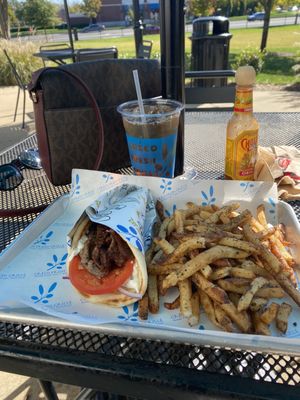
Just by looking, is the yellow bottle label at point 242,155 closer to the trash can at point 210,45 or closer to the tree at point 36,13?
the trash can at point 210,45

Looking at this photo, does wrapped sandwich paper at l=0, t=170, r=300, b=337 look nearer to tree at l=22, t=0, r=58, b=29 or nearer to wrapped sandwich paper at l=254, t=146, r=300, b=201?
wrapped sandwich paper at l=254, t=146, r=300, b=201

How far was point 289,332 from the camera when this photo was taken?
766 mm

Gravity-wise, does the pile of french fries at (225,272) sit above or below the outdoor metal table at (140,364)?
above

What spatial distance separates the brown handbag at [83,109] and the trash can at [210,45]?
14.8 ft

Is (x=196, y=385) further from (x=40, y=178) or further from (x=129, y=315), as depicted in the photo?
(x=40, y=178)

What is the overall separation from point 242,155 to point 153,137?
331 mm

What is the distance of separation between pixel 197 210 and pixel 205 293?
0.34 meters

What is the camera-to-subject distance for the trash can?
5727 mm

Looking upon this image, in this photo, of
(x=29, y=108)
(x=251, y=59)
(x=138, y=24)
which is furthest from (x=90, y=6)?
(x=138, y=24)

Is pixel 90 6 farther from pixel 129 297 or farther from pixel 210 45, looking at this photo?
pixel 129 297

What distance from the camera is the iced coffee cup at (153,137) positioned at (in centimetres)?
129

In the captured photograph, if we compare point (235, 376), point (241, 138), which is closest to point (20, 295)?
point (235, 376)

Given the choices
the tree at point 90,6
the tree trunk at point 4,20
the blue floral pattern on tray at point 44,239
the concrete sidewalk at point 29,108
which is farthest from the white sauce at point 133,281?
the tree at point 90,6

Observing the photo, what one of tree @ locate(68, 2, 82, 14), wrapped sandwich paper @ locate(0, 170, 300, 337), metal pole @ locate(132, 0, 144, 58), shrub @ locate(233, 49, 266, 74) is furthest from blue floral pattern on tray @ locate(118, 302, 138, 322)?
tree @ locate(68, 2, 82, 14)
